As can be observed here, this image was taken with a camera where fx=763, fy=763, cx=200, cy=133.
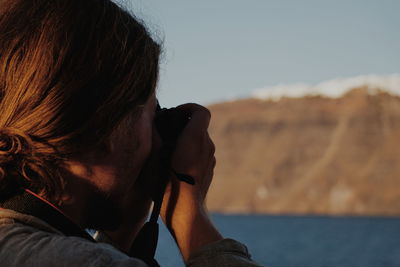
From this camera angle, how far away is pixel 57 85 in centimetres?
73

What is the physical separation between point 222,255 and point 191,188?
0.13 meters

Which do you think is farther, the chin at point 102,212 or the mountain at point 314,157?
the mountain at point 314,157

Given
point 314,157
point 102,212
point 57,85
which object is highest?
point 57,85

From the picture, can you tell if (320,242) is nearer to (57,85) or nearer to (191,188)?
(191,188)

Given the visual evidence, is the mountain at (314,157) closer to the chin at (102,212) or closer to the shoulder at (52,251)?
the chin at (102,212)

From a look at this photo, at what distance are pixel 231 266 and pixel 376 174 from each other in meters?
69.2

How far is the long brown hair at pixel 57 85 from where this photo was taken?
74 centimetres

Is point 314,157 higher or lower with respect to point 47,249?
lower

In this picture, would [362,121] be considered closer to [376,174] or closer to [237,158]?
[376,174]

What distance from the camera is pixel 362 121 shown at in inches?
2859

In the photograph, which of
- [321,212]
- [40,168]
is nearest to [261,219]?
[321,212]

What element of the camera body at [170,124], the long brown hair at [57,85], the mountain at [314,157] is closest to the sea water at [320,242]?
the mountain at [314,157]

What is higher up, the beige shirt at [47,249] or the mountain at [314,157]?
the beige shirt at [47,249]

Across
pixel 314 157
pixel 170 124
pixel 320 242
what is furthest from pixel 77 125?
pixel 314 157
